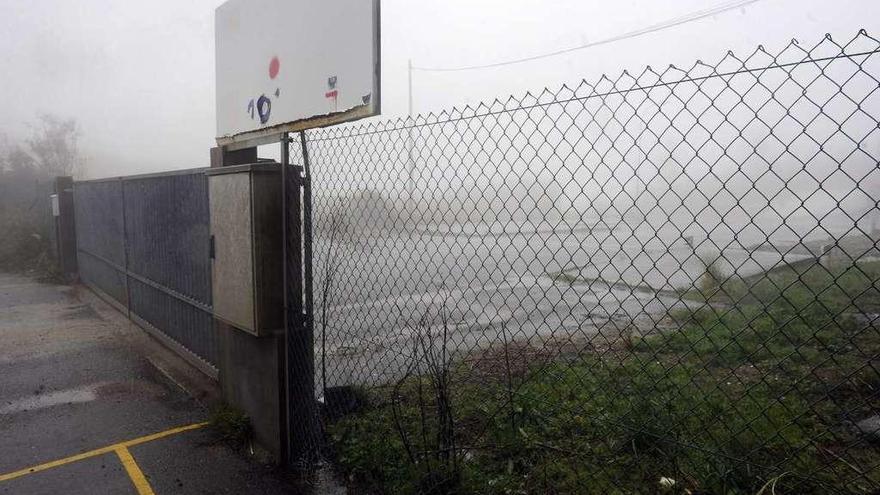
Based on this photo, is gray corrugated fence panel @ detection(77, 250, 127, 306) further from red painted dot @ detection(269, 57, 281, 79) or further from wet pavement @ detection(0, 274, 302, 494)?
red painted dot @ detection(269, 57, 281, 79)

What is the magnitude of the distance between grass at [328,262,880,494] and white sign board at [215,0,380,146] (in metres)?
1.84

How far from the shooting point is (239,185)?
12.8 feet

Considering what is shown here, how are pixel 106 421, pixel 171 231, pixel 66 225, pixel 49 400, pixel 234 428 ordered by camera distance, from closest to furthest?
pixel 234 428 < pixel 106 421 < pixel 49 400 < pixel 171 231 < pixel 66 225

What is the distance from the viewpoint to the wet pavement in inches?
149

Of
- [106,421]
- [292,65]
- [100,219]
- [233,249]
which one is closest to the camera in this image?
[292,65]

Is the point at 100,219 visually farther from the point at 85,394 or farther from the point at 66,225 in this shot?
the point at 85,394

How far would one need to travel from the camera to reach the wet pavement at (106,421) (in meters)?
3.79

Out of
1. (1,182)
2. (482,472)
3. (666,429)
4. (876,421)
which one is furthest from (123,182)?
(1,182)

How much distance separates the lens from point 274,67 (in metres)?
3.97

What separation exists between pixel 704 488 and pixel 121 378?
5.53 meters

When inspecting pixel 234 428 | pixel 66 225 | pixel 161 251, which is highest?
pixel 66 225

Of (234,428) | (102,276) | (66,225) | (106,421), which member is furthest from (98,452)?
(66,225)

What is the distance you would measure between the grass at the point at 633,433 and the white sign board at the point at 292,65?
1.84m

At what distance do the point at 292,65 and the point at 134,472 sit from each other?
2.99 m
